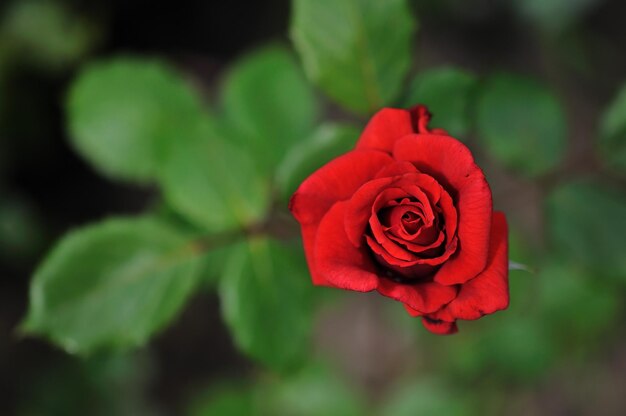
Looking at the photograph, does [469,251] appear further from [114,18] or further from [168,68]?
[114,18]

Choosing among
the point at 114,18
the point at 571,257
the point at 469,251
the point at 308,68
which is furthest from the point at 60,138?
the point at 469,251

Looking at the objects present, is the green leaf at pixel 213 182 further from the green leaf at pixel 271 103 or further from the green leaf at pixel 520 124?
the green leaf at pixel 520 124

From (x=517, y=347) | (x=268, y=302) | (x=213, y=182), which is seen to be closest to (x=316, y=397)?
(x=517, y=347)

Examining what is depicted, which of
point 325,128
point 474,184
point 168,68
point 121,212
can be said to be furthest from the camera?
point 121,212

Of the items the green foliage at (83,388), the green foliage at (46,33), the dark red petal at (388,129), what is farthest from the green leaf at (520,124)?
the green foliage at (83,388)

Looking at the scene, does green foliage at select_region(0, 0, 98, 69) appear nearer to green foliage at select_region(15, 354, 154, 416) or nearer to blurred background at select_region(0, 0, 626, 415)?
blurred background at select_region(0, 0, 626, 415)
